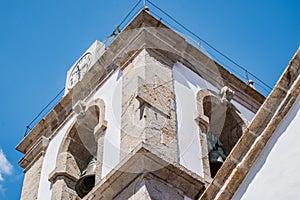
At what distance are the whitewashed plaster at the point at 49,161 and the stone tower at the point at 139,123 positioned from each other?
26 mm

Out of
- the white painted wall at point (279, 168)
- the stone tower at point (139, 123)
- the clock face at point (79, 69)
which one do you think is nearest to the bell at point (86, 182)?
the stone tower at point (139, 123)

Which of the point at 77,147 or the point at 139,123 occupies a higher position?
the point at 139,123

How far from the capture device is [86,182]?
10.6 metres

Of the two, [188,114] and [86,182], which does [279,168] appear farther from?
[86,182]

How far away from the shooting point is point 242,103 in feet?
40.5

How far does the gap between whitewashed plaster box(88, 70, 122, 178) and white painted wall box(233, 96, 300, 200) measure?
159 inches

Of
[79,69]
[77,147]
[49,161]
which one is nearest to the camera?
[77,147]

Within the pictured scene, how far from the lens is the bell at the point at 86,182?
34.5 feet

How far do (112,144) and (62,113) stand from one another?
2488 millimetres

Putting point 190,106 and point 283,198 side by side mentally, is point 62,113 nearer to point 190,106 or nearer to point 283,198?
point 190,106

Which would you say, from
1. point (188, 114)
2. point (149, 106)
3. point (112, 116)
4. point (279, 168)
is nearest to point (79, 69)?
point (112, 116)

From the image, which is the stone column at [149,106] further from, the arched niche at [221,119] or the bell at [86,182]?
the bell at [86,182]

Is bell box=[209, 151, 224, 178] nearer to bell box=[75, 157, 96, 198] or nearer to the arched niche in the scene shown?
the arched niche

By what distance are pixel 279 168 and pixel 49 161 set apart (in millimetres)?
6818
